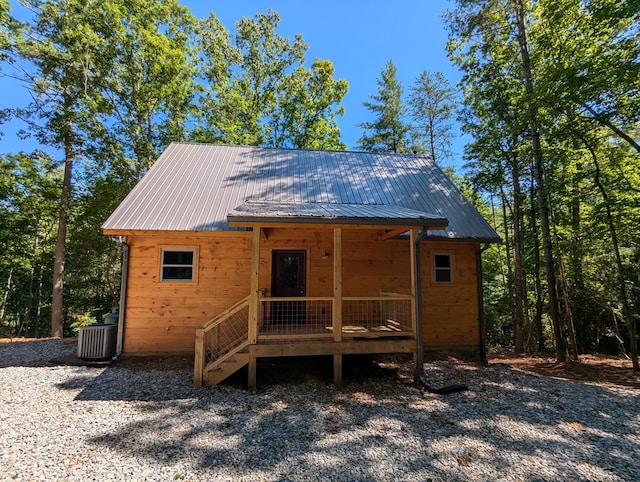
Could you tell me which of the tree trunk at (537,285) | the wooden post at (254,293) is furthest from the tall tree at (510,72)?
the wooden post at (254,293)

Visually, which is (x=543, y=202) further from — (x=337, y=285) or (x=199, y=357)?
(x=199, y=357)

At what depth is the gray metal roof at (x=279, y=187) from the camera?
A: 285 inches

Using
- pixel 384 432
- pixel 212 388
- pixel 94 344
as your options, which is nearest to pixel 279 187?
pixel 212 388

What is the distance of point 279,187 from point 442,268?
485 cm

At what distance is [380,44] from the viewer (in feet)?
50.2

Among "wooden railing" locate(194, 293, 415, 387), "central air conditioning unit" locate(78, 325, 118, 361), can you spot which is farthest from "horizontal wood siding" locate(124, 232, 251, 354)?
→ "wooden railing" locate(194, 293, 415, 387)

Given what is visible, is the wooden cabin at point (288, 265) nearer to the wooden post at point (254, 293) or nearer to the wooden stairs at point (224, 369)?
the wooden stairs at point (224, 369)

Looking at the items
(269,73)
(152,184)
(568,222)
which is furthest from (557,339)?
(269,73)

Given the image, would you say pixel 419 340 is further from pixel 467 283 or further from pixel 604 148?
pixel 604 148

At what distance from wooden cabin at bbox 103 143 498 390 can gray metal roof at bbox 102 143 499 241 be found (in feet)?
0.15

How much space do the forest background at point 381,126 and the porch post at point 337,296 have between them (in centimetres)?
597

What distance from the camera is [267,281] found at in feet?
25.6

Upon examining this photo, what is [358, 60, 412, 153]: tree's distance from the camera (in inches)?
793

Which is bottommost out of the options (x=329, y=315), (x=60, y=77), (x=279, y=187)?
(x=329, y=315)
